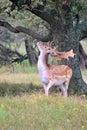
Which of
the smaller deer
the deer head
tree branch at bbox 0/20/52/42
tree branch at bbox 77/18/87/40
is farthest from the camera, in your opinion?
tree branch at bbox 0/20/52/42

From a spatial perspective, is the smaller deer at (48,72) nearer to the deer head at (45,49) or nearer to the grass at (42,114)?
the deer head at (45,49)

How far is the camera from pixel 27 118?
10.1 metres

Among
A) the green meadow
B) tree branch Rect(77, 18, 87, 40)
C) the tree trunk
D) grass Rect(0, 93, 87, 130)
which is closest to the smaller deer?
the tree trunk

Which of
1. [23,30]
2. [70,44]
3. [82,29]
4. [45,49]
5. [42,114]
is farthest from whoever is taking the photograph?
[23,30]

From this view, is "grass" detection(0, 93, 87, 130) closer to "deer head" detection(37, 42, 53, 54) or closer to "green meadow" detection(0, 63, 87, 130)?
"green meadow" detection(0, 63, 87, 130)

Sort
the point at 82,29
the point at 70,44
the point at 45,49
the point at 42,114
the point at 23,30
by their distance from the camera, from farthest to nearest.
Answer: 1. the point at 23,30
2. the point at 82,29
3. the point at 70,44
4. the point at 45,49
5. the point at 42,114

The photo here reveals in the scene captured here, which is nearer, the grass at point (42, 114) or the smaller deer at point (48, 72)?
the grass at point (42, 114)

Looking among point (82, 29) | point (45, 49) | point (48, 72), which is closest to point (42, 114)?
point (48, 72)

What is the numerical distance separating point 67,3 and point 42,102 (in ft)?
15.9

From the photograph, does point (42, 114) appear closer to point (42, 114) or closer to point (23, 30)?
point (42, 114)

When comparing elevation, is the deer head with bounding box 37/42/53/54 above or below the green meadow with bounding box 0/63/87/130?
below

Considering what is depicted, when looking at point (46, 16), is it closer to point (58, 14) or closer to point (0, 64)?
point (58, 14)

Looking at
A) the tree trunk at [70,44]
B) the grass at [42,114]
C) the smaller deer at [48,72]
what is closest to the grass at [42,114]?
the grass at [42,114]

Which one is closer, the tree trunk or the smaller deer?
the smaller deer
